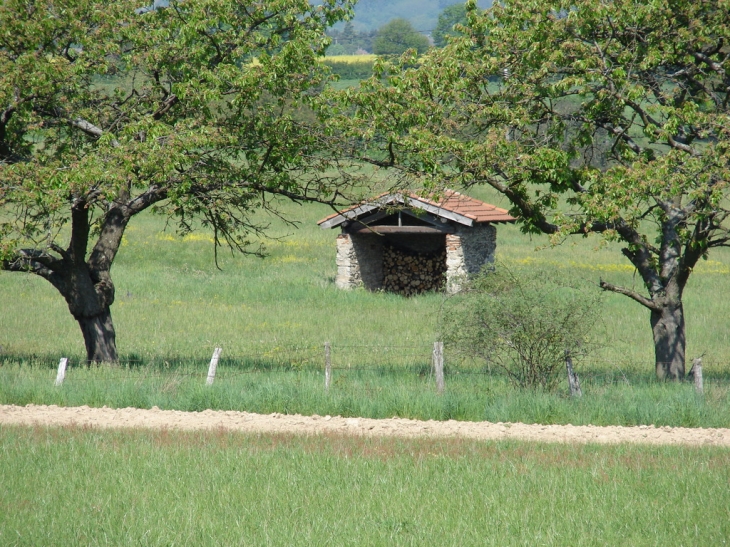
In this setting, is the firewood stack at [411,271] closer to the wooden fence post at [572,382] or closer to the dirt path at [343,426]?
the wooden fence post at [572,382]

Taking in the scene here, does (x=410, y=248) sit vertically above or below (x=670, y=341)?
above

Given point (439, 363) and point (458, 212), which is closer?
point (439, 363)

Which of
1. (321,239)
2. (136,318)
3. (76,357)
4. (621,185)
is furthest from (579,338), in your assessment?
(321,239)

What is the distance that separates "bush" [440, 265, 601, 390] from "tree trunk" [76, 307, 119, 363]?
586cm

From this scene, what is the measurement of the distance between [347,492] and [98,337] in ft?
26.1

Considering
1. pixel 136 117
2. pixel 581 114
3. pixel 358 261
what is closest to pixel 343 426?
pixel 581 114

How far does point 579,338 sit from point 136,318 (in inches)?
509

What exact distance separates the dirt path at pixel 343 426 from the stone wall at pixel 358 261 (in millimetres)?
14689

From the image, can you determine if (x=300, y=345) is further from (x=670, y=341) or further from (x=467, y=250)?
(x=467, y=250)

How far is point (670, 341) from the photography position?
13.2 m

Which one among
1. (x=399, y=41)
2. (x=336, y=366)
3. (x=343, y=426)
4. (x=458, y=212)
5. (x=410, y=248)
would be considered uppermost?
(x=399, y=41)

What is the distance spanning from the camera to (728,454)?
8.55 metres

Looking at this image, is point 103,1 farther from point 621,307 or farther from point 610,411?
point 621,307

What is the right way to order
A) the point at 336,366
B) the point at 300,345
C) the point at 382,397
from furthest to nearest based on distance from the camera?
1. the point at 300,345
2. the point at 336,366
3. the point at 382,397
